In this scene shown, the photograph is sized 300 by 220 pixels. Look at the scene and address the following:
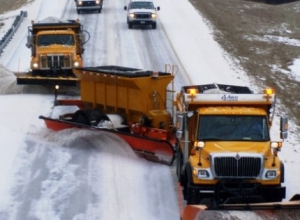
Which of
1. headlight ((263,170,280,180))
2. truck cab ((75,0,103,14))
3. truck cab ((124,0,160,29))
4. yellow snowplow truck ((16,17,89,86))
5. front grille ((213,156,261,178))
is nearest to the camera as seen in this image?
front grille ((213,156,261,178))

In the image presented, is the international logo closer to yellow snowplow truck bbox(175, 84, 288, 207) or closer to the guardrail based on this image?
yellow snowplow truck bbox(175, 84, 288, 207)

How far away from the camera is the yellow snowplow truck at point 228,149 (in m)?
13.5

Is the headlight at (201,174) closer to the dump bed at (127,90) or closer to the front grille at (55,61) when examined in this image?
the dump bed at (127,90)

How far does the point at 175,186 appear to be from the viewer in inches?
647

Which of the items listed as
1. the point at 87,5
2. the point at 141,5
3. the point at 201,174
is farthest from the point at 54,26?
the point at 87,5

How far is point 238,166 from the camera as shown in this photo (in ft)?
44.2

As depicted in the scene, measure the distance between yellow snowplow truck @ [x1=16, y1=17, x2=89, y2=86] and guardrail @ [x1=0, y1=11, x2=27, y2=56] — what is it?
971 centimetres

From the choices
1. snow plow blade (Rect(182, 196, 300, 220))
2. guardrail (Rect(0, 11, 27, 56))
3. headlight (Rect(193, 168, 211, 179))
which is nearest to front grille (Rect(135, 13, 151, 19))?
guardrail (Rect(0, 11, 27, 56))

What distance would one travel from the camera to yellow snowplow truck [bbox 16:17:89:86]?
27672 millimetres

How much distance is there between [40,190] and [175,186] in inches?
118

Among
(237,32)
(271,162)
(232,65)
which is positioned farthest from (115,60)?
(271,162)

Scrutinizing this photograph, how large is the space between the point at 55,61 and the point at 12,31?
1534 cm

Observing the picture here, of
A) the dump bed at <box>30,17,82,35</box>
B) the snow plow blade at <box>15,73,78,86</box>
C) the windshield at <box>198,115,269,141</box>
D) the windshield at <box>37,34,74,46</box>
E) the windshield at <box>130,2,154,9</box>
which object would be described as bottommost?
the windshield at <box>130,2,154,9</box>

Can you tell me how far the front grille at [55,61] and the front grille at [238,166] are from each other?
15.1 metres
